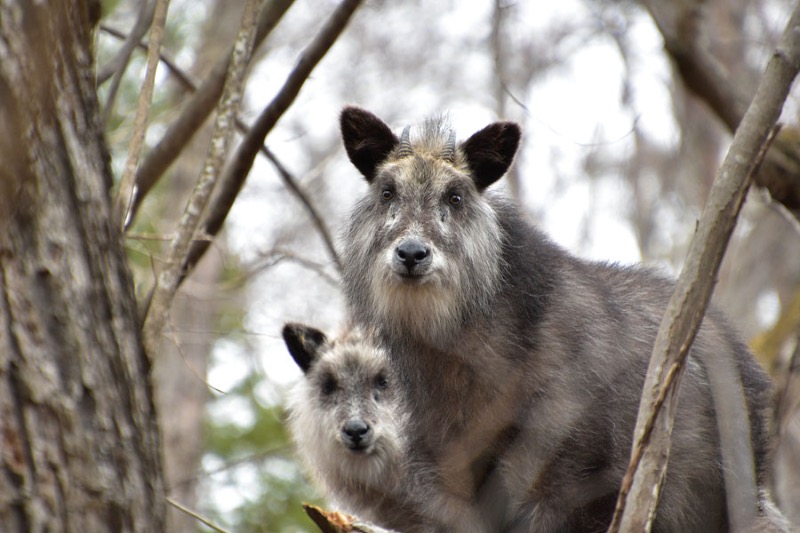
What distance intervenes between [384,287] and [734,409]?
85.7 inches

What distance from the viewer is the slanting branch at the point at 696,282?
374 cm

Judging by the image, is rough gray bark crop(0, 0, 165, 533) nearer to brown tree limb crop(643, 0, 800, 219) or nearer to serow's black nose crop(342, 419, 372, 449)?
serow's black nose crop(342, 419, 372, 449)

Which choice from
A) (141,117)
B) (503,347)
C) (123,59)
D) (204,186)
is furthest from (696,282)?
(123,59)

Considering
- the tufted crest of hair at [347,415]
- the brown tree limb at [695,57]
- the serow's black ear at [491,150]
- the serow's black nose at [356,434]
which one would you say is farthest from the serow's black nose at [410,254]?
the brown tree limb at [695,57]

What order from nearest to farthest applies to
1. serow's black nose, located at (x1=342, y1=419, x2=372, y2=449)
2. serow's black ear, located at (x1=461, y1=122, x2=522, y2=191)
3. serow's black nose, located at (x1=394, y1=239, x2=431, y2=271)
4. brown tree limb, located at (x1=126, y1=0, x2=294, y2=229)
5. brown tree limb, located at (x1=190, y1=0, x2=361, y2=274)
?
serow's black nose, located at (x1=394, y1=239, x2=431, y2=271) < serow's black ear, located at (x1=461, y1=122, x2=522, y2=191) < brown tree limb, located at (x1=190, y1=0, x2=361, y2=274) < brown tree limb, located at (x1=126, y1=0, x2=294, y2=229) < serow's black nose, located at (x1=342, y1=419, x2=372, y2=449)

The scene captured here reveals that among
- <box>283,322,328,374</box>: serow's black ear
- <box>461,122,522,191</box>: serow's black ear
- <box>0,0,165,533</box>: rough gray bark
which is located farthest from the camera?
<box>283,322,328,374</box>: serow's black ear

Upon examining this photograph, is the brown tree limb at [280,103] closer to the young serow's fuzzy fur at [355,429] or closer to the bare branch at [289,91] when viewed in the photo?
the bare branch at [289,91]

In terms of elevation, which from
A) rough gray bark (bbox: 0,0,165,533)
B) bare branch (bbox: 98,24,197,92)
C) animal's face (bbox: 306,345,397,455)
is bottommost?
rough gray bark (bbox: 0,0,165,533)

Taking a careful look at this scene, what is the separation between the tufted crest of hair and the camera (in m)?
6.72

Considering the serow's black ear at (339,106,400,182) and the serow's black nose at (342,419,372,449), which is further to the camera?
the serow's black nose at (342,419,372,449)

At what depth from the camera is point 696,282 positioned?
12.5 feet

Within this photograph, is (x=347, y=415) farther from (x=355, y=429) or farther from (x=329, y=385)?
(x=329, y=385)

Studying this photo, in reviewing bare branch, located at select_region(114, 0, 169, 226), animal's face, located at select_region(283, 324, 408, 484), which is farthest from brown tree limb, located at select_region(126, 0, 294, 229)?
animal's face, located at select_region(283, 324, 408, 484)

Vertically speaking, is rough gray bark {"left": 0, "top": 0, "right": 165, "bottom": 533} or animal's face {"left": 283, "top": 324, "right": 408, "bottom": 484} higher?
animal's face {"left": 283, "top": 324, "right": 408, "bottom": 484}
